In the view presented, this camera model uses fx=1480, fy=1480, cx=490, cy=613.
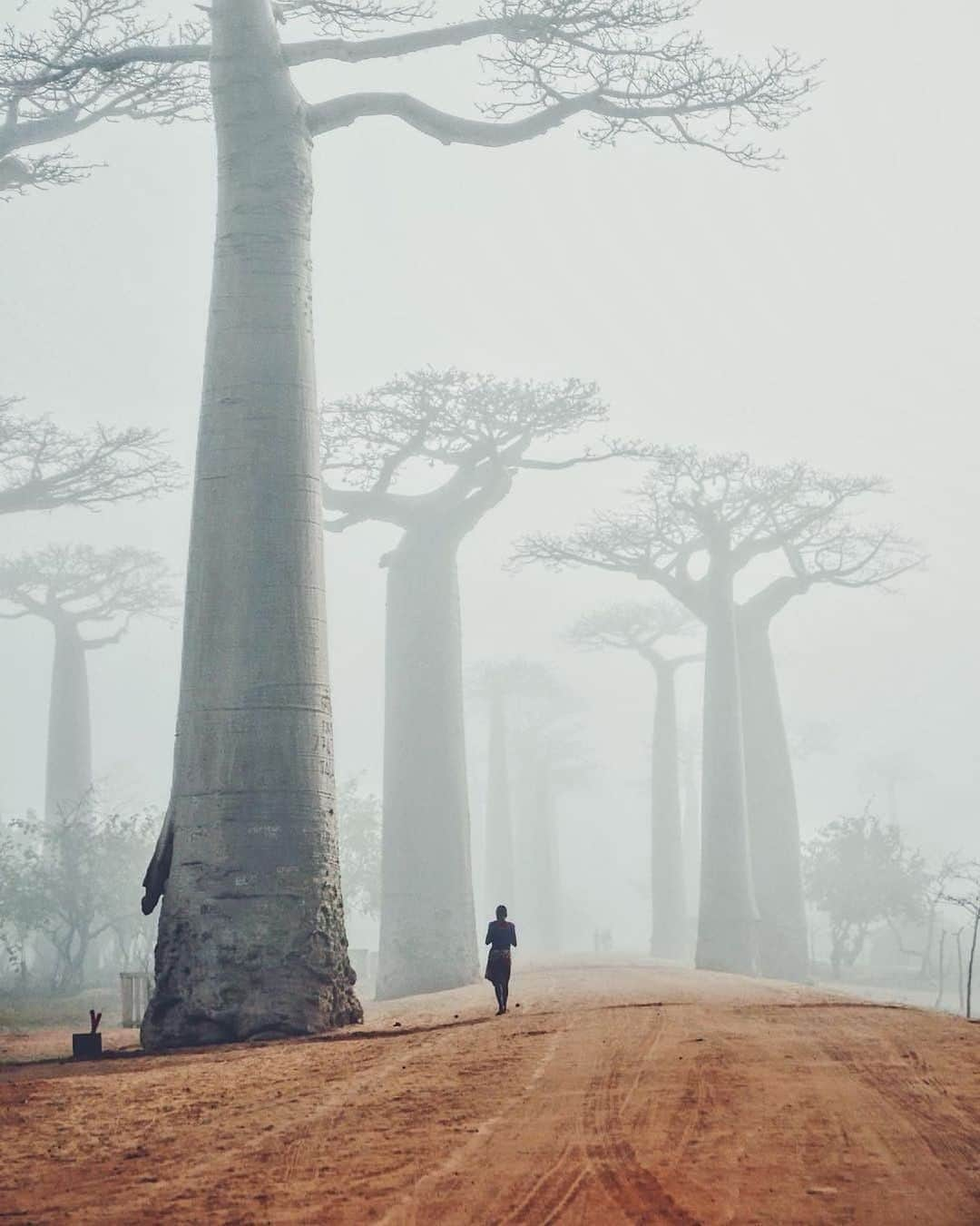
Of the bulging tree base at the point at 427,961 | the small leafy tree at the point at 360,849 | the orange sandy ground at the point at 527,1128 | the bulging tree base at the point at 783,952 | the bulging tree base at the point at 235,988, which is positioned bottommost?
the bulging tree base at the point at 783,952

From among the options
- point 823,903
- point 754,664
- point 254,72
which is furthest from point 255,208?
point 823,903

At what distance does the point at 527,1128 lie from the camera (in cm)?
Answer: 473

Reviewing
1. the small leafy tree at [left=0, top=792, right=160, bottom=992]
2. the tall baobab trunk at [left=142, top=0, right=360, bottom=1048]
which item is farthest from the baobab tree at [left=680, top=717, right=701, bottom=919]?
the tall baobab trunk at [left=142, top=0, right=360, bottom=1048]

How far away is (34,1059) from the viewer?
8539mm

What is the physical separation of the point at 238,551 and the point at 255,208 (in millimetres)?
2543

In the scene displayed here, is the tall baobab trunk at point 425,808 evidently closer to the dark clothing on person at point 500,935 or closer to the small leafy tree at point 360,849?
the dark clothing on person at point 500,935

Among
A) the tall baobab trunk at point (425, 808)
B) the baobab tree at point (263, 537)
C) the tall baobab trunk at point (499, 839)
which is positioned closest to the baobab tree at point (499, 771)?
the tall baobab trunk at point (499, 839)

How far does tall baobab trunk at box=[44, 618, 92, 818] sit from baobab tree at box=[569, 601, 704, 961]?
10.2 metres

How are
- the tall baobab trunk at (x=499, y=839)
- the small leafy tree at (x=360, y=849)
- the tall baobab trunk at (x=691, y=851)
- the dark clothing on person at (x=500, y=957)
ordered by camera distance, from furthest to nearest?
the tall baobab trunk at (x=691, y=851)
the tall baobab trunk at (x=499, y=839)
the small leafy tree at (x=360, y=849)
the dark clothing on person at (x=500, y=957)

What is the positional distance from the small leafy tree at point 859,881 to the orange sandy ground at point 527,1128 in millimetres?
21886

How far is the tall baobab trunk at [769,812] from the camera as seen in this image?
22203 millimetres

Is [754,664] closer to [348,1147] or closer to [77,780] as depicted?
[77,780]

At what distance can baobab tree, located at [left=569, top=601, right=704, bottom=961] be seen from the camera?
30453 mm

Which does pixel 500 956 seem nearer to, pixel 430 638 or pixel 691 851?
pixel 430 638
